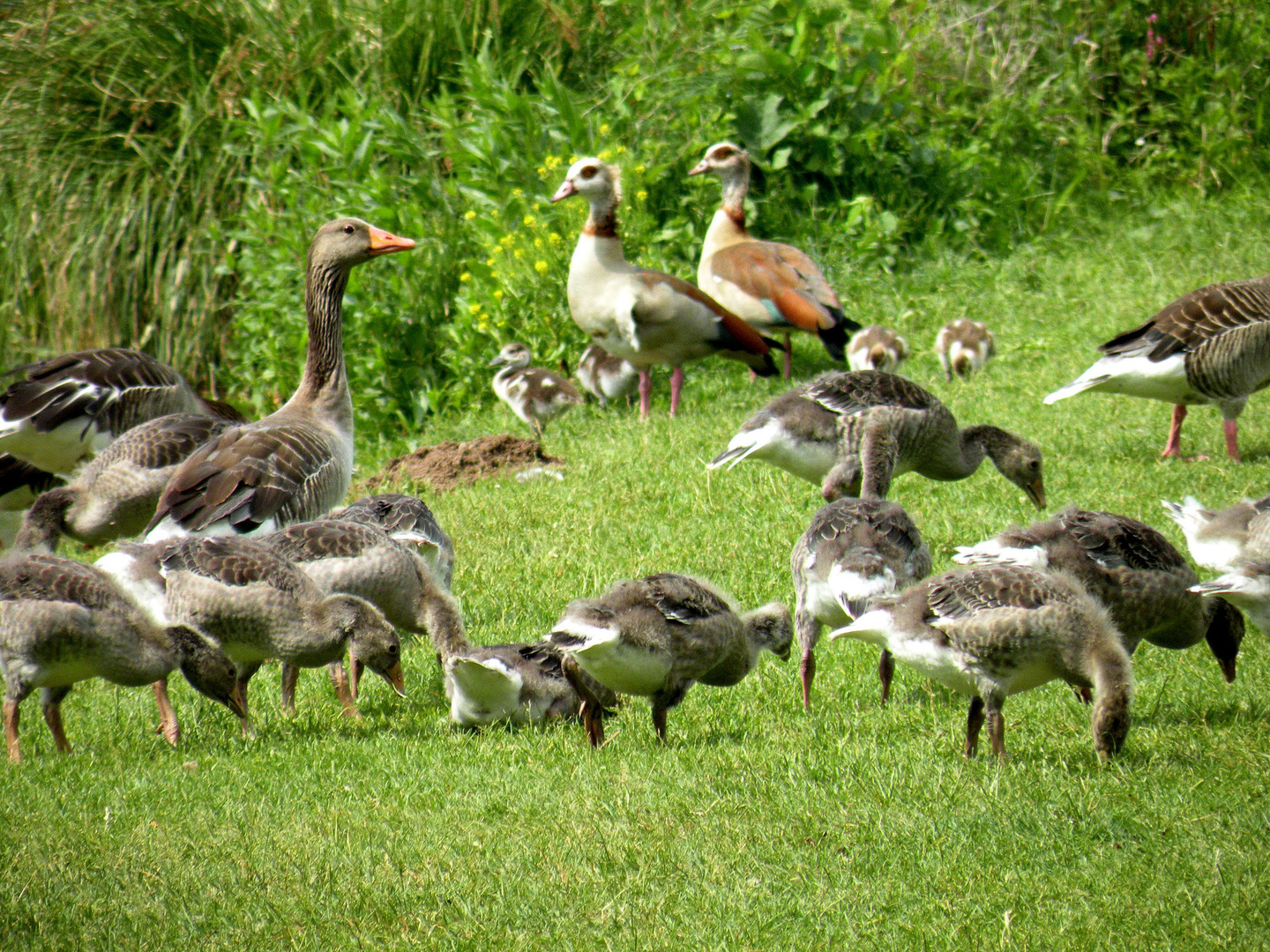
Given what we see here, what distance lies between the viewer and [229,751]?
607 centimetres

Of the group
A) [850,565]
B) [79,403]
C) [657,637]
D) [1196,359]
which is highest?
[1196,359]

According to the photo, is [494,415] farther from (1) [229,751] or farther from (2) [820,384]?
(1) [229,751]

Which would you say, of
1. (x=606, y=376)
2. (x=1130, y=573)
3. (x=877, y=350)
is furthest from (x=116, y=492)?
(x=877, y=350)

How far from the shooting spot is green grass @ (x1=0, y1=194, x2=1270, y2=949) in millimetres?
4242

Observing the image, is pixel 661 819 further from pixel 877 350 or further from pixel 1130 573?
pixel 877 350

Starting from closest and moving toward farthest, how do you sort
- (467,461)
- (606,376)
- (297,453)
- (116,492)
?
(297,453) < (116,492) < (467,461) < (606,376)

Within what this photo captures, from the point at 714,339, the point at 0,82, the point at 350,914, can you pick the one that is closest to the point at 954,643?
the point at 350,914

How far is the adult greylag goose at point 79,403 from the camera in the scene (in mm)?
9852

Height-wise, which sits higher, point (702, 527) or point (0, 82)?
point (0, 82)

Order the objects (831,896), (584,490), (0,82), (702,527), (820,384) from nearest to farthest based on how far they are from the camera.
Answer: (831,896) → (820,384) → (702,527) → (584,490) → (0,82)

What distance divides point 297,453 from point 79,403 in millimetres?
2987

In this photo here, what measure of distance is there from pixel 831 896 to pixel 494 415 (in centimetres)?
925

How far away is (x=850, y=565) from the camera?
19.5 feet

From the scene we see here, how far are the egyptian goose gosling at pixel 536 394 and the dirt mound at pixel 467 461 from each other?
0.69 meters
